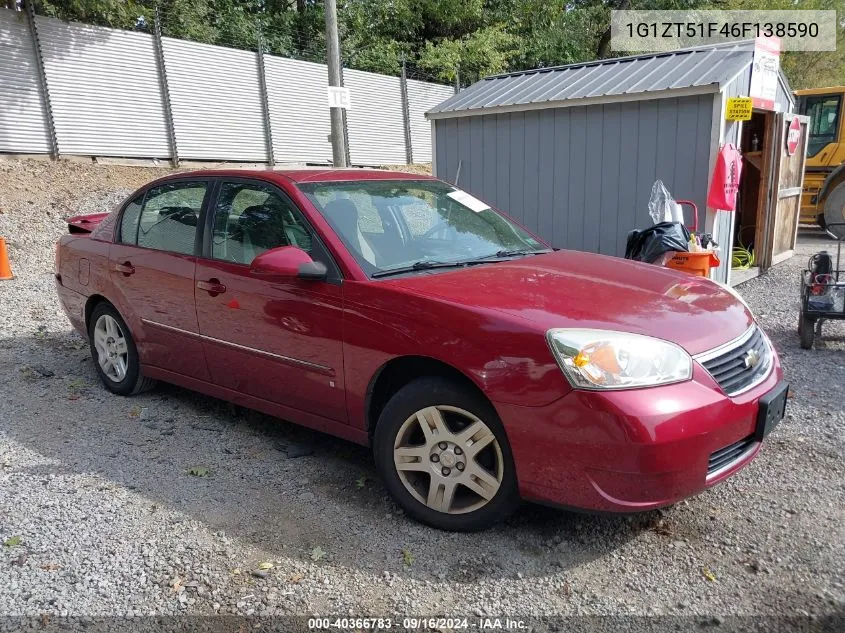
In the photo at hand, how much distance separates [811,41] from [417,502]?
29309mm

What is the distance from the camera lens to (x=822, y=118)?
14117 mm

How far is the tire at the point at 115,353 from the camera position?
4.77 m

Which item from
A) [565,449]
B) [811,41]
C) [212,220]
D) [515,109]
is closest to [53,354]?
[212,220]

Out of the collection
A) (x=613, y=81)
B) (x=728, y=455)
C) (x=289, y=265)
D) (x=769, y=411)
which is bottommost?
(x=728, y=455)

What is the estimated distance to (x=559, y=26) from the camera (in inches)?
969

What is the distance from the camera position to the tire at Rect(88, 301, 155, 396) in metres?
4.77

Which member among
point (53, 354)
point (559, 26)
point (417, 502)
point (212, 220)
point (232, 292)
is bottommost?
point (53, 354)

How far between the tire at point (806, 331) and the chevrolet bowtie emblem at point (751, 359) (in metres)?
3.12

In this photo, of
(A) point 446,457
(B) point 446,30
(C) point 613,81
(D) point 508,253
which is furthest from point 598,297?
(B) point 446,30

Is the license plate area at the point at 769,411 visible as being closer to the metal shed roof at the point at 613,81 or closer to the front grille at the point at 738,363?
the front grille at the point at 738,363

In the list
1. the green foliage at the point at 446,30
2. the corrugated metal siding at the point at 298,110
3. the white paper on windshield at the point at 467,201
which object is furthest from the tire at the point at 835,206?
the green foliage at the point at 446,30

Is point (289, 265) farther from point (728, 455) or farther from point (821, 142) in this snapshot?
point (821, 142)

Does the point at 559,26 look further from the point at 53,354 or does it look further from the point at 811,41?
the point at 53,354

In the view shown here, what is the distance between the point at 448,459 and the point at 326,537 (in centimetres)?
68
